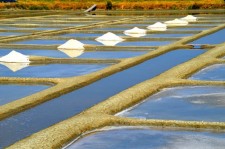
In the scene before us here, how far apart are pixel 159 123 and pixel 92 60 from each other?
377cm

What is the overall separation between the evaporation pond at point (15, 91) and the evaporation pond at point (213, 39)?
516 centimetres

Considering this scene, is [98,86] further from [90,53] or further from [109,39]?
[109,39]

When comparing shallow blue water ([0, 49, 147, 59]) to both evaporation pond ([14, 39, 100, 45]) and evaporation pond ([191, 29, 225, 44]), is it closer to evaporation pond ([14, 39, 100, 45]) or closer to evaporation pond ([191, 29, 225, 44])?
evaporation pond ([14, 39, 100, 45])

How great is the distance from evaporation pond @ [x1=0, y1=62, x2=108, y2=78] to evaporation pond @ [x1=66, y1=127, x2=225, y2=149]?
2654 millimetres

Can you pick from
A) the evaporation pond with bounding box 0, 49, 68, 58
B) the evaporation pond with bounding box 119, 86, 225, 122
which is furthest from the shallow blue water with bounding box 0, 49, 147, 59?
the evaporation pond with bounding box 119, 86, 225, 122

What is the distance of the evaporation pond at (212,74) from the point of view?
621 cm

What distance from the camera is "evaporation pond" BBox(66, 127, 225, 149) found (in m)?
3.63

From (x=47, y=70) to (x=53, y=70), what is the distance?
0.08m

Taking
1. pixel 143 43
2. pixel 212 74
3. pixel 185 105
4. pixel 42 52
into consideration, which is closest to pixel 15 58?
pixel 42 52

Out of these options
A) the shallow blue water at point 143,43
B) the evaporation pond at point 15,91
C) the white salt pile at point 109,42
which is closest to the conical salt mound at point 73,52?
the white salt pile at point 109,42

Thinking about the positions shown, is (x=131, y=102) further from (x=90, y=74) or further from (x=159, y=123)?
(x=90, y=74)

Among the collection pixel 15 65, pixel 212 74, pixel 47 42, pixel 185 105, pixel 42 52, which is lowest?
pixel 47 42

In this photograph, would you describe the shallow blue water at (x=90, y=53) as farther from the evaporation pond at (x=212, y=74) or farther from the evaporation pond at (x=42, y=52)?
the evaporation pond at (x=212, y=74)

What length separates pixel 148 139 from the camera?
3.82m
